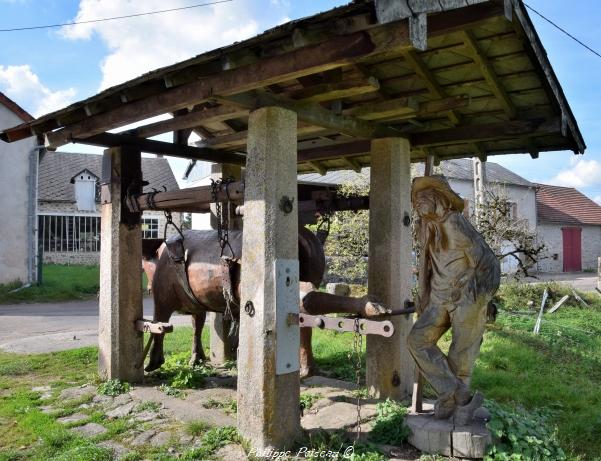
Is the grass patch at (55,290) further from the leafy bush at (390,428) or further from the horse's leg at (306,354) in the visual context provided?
the leafy bush at (390,428)

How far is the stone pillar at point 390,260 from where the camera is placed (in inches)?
222

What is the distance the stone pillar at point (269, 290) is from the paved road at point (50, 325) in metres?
5.79

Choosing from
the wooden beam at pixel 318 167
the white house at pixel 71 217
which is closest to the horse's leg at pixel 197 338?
the wooden beam at pixel 318 167

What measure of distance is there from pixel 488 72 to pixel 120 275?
4.42 metres

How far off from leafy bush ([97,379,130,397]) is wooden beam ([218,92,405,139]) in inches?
138

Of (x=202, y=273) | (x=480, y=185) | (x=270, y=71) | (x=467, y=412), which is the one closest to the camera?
(x=270, y=71)

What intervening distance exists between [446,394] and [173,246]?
3549 millimetres

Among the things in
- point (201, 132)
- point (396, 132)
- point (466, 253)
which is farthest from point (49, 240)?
point (466, 253)

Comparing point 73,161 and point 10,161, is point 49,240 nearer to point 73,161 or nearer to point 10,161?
point 73,161

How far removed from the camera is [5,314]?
44.0 feet

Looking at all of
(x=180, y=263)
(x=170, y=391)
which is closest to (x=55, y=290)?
(x=180, y=263)

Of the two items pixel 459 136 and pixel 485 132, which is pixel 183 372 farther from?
pixel 485 132

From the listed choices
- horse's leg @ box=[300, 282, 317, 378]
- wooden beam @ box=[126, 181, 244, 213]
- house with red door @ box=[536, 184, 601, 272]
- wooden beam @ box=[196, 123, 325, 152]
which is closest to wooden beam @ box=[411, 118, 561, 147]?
wooden beam @ box=[196, 123, 325, 152]

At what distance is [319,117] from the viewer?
16.1ft
